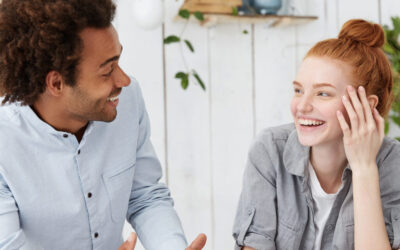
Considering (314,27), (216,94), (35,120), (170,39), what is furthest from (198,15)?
(35,120)

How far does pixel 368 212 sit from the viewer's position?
134 centimetres

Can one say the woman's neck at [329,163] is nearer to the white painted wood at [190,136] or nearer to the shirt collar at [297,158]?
the shirt collar at [297,158]

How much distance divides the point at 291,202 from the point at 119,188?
0.53 meters

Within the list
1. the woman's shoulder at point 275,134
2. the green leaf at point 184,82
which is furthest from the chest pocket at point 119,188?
the green leaf at point 184,82

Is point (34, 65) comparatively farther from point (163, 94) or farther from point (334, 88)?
point (163, 94)

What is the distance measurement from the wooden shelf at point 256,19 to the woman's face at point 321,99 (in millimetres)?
807

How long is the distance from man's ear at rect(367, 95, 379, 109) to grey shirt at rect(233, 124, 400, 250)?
0.15m

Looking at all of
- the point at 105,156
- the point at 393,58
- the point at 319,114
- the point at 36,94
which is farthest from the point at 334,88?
the point at 393,58

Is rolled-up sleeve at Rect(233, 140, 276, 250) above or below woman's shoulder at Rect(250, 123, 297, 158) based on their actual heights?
below

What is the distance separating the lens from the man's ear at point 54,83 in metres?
1.18

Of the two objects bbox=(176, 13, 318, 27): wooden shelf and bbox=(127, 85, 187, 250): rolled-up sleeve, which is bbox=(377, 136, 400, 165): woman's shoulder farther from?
bbox=(176, 13, 318, 27): wooden shelf

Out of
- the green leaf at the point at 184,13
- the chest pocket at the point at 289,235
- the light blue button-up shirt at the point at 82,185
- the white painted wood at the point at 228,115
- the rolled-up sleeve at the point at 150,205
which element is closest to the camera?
the light blue button-up shirt at the point at 82,185

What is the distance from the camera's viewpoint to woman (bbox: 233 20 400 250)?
1356mm

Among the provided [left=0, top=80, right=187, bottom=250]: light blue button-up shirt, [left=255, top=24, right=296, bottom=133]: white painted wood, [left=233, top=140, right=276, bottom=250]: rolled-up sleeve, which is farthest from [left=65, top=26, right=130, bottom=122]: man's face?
[left=255, top=24, right=296, bottom=133]: white painted wood
